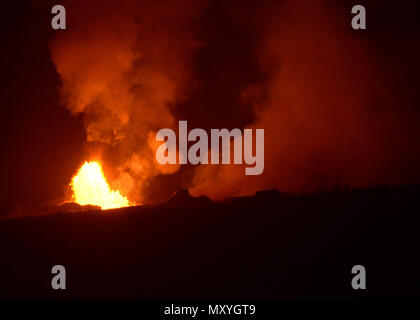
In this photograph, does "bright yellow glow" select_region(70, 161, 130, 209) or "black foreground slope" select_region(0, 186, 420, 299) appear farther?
"bright yellow glow" select_region(70, 161, 130, 209)

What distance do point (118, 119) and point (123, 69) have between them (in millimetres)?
1234

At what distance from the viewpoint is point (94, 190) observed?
38.0 ft

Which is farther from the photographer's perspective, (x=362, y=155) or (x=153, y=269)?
(x=362, y=155)

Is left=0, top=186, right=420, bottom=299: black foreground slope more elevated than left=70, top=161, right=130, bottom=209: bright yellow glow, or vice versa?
left=70, top=161, right=130, bottom=209: bright yellow glow

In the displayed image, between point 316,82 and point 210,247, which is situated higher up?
point 316,82

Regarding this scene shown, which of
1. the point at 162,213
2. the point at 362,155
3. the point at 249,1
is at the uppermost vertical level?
the point at 249,1

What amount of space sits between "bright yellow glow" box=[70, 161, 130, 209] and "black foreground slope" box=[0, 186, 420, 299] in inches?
177

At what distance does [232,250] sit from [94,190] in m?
5.83

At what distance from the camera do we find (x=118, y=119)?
12188mm

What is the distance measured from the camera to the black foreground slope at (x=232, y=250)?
6.44m

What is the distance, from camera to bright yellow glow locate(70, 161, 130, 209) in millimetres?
11508

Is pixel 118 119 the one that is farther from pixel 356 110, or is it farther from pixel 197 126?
pixel 356 110

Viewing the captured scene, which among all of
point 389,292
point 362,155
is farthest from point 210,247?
point 362,155

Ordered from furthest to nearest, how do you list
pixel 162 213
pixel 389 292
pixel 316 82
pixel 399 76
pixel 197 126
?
1. pixel 197 126
2. pixel 316 82
3. pixel 399 76
4. pixel 162 213
5. pixel 389 292
